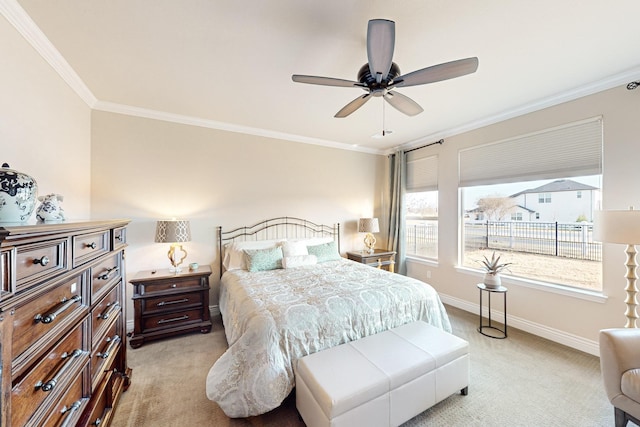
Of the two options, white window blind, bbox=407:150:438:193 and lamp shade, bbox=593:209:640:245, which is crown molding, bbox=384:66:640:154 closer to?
white window blind, bbox=407:150:438:193

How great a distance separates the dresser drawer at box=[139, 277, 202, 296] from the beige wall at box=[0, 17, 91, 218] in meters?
1.00

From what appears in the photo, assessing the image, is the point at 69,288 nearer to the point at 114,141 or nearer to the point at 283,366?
the point at 283,366

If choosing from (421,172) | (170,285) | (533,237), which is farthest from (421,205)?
(170,285)

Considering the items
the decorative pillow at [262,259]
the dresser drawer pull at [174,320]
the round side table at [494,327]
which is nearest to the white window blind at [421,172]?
the round side table at [494,327]

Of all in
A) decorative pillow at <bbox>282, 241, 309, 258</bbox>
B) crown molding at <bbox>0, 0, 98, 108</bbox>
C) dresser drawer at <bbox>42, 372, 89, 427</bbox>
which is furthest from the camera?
decorative pillow at <bbox>282, 241, 309, 258</bbox>

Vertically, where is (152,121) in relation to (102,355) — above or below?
above

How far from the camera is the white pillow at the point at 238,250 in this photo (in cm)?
318

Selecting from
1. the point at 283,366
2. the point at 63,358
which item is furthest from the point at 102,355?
the point at 283,366

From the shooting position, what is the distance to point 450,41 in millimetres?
1870

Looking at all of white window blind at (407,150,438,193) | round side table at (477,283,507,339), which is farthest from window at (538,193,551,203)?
white window blind at (407,150,438,193)

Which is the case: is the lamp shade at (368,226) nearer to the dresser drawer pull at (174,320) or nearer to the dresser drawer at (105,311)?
the dresser drawer pull at (174,320)

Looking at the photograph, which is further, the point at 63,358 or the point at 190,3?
the point at 190,3

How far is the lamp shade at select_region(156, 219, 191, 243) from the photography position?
2.86 m

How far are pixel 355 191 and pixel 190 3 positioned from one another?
358 cm
